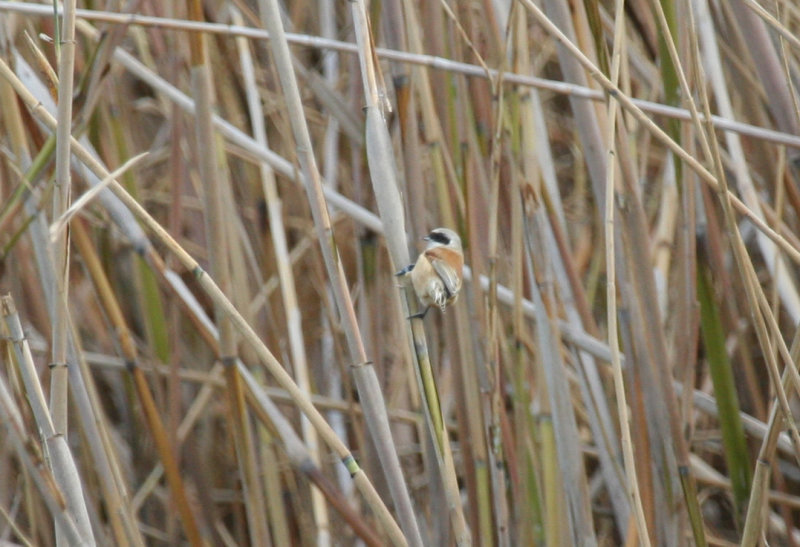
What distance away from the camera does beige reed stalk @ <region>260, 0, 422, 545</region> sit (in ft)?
3.33

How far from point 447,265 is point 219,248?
0.45 m

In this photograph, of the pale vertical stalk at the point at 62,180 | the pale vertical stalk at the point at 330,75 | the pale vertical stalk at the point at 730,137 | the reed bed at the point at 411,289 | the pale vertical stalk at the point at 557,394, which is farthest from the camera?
the pale vertical stalk at the point at 330,75

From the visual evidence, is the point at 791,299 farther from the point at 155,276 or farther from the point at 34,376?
the point at 34,376

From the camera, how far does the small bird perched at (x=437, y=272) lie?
1.08 meters

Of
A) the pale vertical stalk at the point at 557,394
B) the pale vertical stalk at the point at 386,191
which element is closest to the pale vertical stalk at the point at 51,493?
the pale vertical stalk at the point at 386,191

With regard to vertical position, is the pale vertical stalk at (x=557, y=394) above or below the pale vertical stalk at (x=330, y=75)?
below

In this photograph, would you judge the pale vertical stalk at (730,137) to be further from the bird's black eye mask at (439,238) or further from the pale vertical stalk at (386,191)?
the pale vertical stalk at (386,191)

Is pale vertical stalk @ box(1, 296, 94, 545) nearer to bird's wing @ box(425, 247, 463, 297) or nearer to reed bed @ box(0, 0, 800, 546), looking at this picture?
reed bed @ box(0, 0, 800, 546)

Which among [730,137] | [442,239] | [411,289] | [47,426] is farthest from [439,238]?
[730,137]

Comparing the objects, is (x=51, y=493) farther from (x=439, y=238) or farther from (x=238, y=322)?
(x=439, y=238)

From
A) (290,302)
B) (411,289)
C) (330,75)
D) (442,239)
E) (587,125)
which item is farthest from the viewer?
(330,75)

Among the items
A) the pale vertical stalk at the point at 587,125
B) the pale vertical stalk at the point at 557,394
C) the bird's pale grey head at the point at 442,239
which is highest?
the pale vertical stalk at the point at 587,125

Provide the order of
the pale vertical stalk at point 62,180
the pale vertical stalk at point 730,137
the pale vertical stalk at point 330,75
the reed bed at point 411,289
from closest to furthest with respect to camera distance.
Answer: the pale vertical stalk at point 62,180 → the reed bed at point 411,289 → the pale vertical stalk at point 730,137 → the pale vertical stalk at point 330,75

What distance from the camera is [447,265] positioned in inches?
46.1
